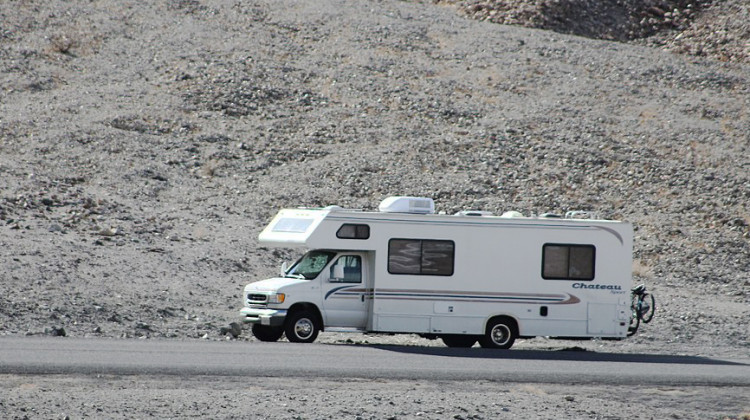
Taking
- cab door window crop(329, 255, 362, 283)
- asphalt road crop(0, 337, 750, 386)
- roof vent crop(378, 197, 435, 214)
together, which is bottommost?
asphalt road crop(0, 337, 750, 386)

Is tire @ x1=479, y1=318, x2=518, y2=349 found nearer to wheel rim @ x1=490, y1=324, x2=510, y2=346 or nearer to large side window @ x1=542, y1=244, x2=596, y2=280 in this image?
wheel rim @ x1=490, y1=324, x2=510, y2=346

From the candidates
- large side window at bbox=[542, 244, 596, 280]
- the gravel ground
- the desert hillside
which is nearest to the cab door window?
the desert hillside

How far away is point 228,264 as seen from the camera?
28.9 m

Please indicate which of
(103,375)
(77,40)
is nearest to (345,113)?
(77,40)

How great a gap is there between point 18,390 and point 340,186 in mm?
24410

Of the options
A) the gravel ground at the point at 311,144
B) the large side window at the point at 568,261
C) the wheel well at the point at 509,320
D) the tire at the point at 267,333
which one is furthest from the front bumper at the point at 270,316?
the large side window at the point at 568,261

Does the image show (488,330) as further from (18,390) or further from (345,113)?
(345,113)

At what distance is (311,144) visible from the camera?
40125 millimetres

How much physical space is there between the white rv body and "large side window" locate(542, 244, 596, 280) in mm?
19

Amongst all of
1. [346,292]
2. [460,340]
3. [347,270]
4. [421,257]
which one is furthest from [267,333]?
[460,340]

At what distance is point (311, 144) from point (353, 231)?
67.7 ft

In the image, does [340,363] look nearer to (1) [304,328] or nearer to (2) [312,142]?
(1) [304,328]

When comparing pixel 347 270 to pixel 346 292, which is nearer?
pixel 346 292

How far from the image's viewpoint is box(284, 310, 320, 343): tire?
63.9ft
